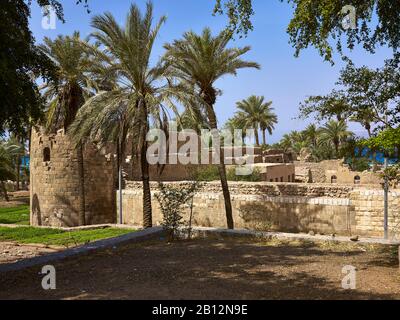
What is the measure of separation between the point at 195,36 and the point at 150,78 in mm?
2190

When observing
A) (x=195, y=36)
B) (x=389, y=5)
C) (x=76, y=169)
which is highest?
(x=195, y=36)

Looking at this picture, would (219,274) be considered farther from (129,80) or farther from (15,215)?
(15,215)

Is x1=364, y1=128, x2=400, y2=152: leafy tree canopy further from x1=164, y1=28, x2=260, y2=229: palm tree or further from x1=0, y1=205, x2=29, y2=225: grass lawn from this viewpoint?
x1=0, y1=205, x2=29, y2=225: grass lawn

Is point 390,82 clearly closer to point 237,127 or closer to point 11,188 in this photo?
point 237,127

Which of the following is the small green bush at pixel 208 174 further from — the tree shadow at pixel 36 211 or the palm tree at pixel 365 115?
the palm tree at pixel 365 115

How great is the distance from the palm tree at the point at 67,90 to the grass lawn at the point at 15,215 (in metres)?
5.87

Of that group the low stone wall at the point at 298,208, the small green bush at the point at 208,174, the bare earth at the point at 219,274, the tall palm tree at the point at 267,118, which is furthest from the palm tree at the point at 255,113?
the bare earth at the point at 219,274

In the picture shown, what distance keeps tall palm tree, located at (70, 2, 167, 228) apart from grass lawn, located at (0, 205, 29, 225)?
1233 cm

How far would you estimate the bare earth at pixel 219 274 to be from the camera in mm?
5492

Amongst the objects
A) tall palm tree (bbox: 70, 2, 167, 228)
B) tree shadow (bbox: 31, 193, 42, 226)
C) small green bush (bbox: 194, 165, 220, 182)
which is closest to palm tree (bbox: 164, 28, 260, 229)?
tall palm tree (bbox: 70, 2, 167, 228)
